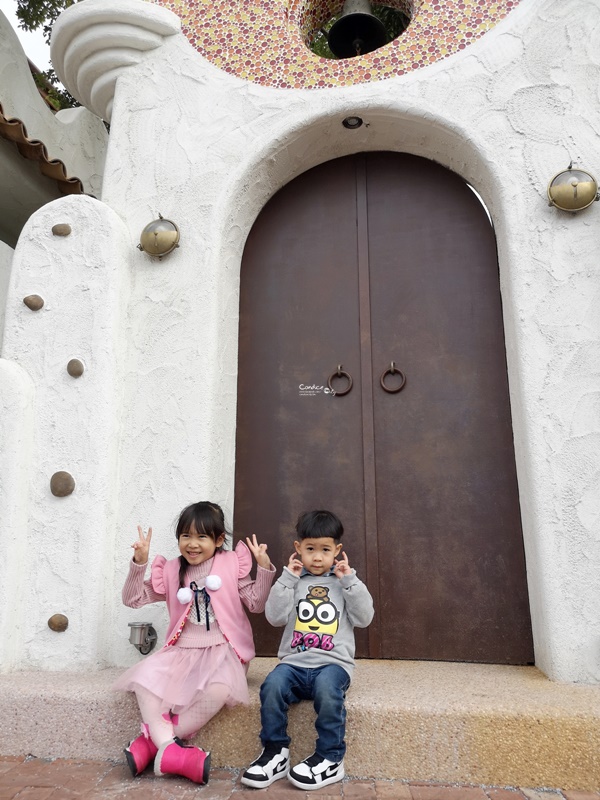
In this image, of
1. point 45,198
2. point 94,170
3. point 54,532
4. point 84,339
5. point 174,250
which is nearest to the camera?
point 54,532

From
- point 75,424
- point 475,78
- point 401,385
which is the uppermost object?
point 475,78

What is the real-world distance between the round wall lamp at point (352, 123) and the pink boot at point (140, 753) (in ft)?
10.1

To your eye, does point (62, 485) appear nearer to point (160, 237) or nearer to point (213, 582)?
point (213, 582)

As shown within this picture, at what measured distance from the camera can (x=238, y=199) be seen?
137 inches

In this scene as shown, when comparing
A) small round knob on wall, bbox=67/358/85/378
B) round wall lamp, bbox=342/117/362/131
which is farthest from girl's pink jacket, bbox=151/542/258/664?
round wall lamp, bbox=342/117/362/131

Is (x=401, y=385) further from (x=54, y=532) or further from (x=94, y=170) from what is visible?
(x=94, y=170)

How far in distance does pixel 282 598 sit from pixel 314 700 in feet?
1.24

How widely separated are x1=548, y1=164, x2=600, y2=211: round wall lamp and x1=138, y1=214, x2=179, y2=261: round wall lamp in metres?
1.88

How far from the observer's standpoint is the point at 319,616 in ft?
7.98

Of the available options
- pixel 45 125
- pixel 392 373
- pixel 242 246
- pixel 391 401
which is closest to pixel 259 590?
pixel 391 401

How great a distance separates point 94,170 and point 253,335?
9.84ft

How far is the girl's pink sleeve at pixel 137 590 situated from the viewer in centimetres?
257

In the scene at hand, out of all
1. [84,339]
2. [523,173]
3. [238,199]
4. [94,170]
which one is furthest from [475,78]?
[94,170]

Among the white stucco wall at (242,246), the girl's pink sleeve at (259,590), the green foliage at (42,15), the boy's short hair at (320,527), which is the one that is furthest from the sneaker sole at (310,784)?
the green foliage at (42,15)
